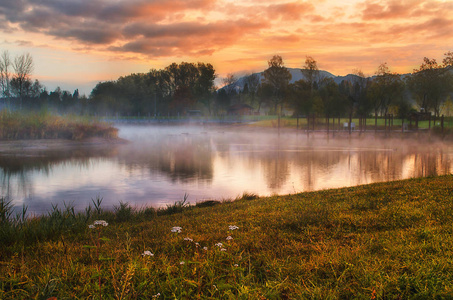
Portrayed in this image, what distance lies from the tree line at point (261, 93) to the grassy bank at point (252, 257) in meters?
60.3

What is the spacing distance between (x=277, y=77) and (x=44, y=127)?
241 feet

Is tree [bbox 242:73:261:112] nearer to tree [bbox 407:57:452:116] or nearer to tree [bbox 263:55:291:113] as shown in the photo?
tree [bbox 263:55:291:113]

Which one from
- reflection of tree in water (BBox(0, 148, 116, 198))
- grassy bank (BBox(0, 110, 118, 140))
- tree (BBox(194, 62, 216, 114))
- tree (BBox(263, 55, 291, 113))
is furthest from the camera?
tree (BBox(194, 62, 216, 114))

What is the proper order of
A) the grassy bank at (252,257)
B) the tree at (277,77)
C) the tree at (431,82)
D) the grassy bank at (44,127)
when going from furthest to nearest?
the tree at (277,77)
the tree at (431,82)
the grassy bank at (44,127)
the grassy bank at (252,257)

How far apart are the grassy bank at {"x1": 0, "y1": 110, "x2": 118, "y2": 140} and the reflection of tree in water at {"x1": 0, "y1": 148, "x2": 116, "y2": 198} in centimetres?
425

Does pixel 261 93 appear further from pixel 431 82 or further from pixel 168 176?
pixel 168 176

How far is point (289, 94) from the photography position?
84312 millimetres

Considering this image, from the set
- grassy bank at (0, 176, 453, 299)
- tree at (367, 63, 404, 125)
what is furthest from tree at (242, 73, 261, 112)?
grassy bank at (0, 176, 453, 299)

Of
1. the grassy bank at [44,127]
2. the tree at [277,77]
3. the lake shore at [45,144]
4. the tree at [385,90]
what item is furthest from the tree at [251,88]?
the lake shore at [45,144]

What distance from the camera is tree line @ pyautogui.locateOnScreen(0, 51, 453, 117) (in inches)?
2968

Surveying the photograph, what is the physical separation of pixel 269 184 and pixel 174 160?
9015 millimetres

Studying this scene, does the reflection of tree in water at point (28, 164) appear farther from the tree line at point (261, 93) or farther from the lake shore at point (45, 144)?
the tree line at point (261, 93)

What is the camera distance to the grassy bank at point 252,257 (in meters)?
3.09

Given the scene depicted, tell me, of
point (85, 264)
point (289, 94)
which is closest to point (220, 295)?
point (85, 264)
